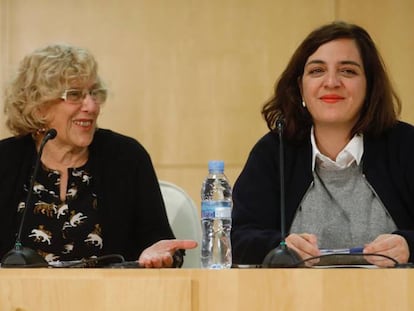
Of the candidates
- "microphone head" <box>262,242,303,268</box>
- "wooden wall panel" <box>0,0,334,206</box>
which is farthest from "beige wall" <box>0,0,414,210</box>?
"microphone head" <box>262,242,303,268</box>

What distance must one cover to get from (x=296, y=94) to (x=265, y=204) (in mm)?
427

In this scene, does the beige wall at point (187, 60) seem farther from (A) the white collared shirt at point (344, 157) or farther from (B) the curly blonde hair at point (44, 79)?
(A) the white collared shirt at point (344, 157)

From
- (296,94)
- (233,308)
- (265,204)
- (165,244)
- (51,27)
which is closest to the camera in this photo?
(233,308)

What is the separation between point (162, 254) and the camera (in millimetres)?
2521

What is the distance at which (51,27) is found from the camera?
4.23 meters

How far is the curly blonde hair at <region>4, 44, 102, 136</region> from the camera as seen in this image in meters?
3.13

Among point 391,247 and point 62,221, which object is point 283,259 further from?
point 62,221

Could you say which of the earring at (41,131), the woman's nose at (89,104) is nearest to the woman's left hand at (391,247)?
the woman's nose at (89,104)

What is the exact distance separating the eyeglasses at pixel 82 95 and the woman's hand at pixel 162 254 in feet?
2.49

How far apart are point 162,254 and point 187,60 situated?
1.87m

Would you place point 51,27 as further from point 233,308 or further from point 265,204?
point 233,308

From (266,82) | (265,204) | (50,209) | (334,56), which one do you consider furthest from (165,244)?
(266,82)

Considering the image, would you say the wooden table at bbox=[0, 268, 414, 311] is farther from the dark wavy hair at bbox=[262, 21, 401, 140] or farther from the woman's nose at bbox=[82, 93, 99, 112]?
the woman's nose at bbox=[82, 93, 99, 112]

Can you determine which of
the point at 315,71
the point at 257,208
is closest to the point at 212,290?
the point at 257,208
